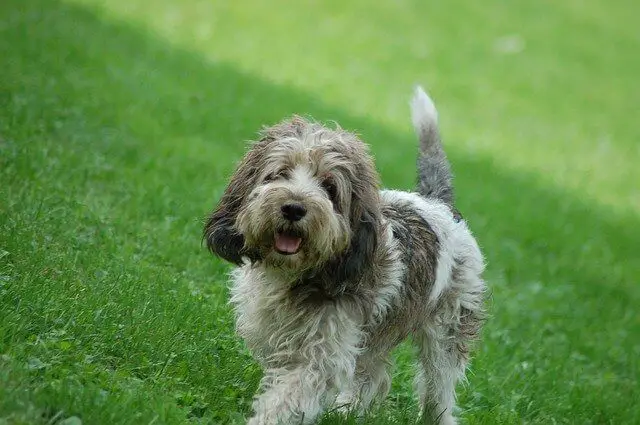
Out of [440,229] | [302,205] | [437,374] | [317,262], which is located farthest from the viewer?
[437,374]

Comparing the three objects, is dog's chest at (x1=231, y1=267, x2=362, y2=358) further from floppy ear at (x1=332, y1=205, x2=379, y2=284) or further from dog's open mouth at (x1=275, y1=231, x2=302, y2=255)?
dog's open mouth at (x1=275, y1=231, x2=302, y2=255)

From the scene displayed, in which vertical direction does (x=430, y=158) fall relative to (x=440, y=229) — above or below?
above

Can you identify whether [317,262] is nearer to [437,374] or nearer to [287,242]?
[287,242]

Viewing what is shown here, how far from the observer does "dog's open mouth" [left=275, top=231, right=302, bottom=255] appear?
4914 millimetres

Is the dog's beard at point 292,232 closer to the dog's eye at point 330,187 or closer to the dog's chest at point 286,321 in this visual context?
the dog's eye at point 330,187

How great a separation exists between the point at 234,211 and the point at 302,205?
0.57 meters

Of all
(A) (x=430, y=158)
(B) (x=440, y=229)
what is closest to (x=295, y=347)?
(B) (x=440, y=229)

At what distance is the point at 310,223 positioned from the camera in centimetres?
485

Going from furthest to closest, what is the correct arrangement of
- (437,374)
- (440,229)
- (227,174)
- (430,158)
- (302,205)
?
(227,174), (430,158), (437,374), (440,229), (302,205)

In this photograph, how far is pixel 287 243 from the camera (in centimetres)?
493

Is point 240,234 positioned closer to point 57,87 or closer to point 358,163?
point 358,163

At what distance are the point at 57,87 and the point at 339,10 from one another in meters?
12.2

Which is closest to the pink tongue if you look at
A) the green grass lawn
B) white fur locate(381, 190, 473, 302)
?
the green grass lawn

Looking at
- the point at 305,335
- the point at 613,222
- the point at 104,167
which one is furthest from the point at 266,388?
the point at 613,222
